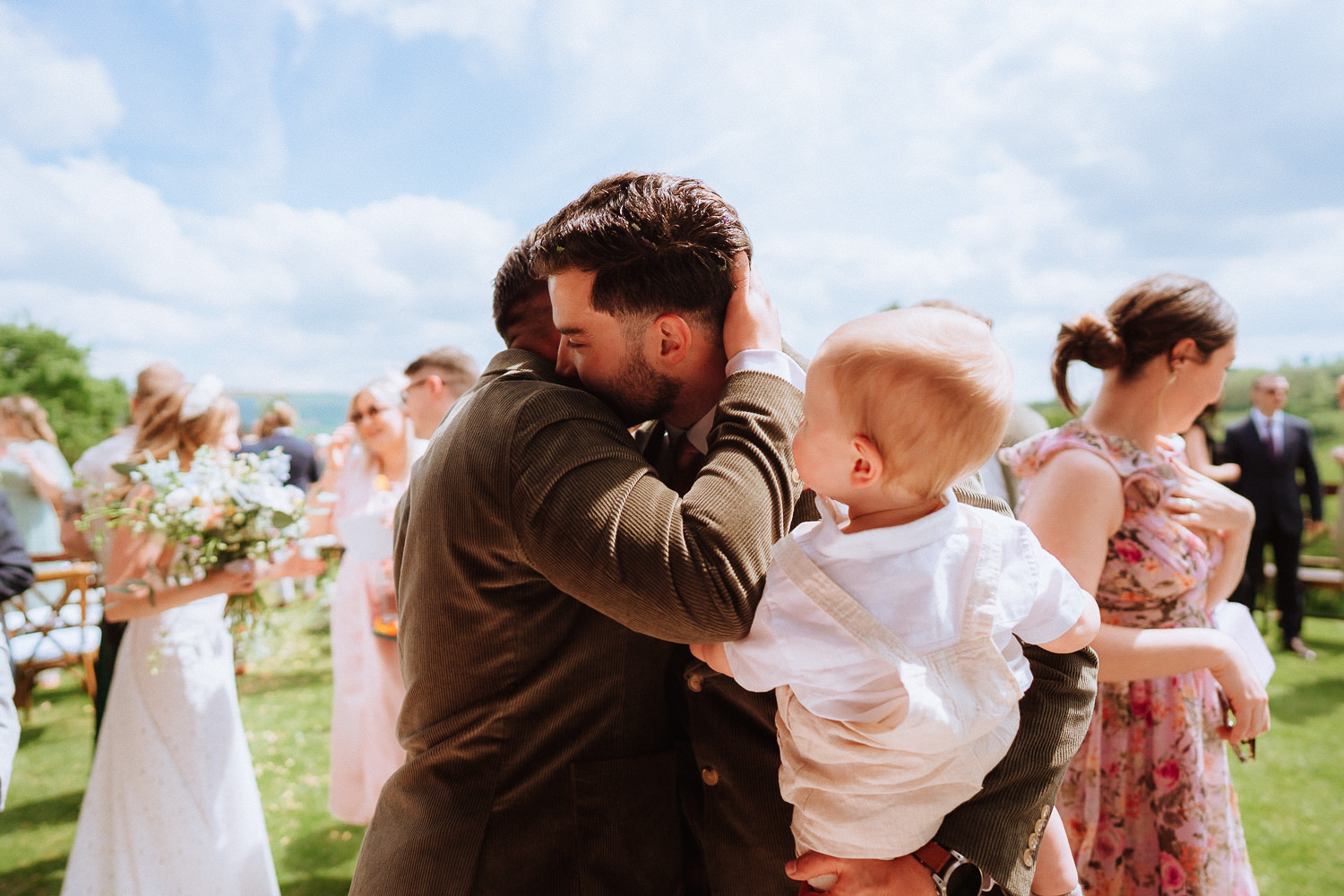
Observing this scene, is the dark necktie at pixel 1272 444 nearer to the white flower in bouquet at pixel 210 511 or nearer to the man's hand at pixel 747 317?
the man's hand at pixel 747 317

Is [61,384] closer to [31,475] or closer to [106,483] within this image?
[31,475]

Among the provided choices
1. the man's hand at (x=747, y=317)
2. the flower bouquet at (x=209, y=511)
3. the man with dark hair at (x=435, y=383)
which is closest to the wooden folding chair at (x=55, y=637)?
the flower bouquet at (x=209, y=511)

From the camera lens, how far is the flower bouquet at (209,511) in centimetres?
344

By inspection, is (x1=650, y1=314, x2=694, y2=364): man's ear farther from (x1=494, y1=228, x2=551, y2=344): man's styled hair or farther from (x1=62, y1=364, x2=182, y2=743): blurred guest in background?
(x1=62, y1=364, x2=182, y2=743): blurred guest in background

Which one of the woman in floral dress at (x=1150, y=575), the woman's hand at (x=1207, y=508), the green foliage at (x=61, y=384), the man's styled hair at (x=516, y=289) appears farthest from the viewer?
the green foliage at (x=61, y=384)

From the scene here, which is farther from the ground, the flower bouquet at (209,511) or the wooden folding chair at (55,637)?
the flower bouquet at (209,511)

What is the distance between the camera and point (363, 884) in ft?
4.97

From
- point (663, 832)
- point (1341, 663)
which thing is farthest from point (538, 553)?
point (1341, 663)

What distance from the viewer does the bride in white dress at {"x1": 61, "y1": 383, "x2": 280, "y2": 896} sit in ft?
11.6

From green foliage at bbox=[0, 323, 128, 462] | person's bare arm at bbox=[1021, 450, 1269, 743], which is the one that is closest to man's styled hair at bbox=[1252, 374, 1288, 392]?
person's bare arm at bbox=[1021, 450, 1269, 743]

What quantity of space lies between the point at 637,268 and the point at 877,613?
803 millimetres

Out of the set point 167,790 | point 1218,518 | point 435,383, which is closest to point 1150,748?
point 1218,518

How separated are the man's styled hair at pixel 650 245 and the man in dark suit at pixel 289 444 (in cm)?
857

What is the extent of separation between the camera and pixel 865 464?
1275mm
